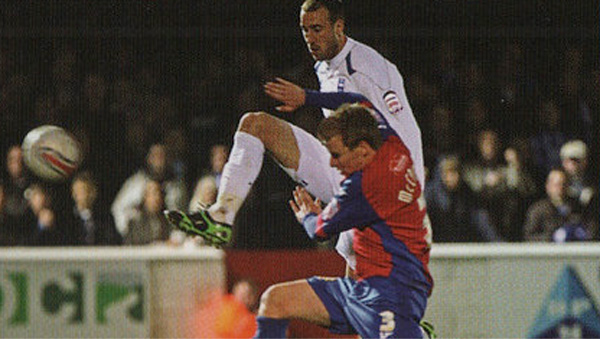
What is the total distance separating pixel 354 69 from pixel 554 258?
3608mm

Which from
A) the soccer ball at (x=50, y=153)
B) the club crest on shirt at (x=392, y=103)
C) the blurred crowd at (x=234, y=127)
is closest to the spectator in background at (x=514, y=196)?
the blurred crowd at (x=234, y=127)

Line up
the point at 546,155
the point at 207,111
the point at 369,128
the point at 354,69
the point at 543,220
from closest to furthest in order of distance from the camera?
the point at 369,128 → the point at 354,69 → the point at 543,220 → the point at 546,155 → the point at 207,111

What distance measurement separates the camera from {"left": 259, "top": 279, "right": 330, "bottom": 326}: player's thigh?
229 inches

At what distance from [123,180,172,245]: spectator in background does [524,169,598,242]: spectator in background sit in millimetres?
3068

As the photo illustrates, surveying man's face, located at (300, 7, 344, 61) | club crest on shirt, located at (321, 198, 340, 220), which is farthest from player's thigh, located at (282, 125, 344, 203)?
club crest on shirt, located at (321, 198, 340, 220)

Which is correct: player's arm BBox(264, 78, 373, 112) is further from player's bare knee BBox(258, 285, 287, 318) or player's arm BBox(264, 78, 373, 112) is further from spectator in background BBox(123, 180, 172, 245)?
spectator in background BBox(123, 180, 172, 245)

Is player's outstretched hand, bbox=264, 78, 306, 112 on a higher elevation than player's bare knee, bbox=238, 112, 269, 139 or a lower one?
higher

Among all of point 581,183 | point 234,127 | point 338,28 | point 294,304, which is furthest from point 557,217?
point 294,304

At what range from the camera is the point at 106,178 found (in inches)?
445

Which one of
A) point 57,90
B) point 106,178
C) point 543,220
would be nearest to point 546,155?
point 543,220

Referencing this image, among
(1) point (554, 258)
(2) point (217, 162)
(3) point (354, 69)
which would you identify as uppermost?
(3) point (354, 69)

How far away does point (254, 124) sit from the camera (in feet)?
20.7

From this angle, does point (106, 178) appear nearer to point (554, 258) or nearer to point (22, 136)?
point (22, 136)

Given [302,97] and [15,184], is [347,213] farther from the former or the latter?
[15,184]
